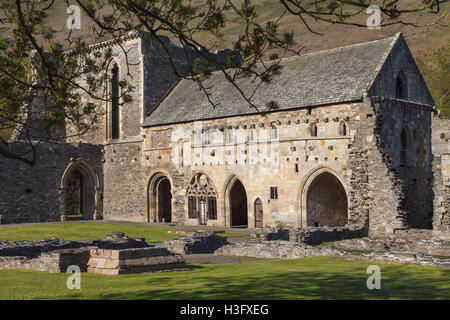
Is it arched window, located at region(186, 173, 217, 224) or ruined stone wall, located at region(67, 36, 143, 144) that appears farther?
ruined stone wall, located at region(67, 36, 143, 144)

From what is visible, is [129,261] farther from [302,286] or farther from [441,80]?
[441,80]

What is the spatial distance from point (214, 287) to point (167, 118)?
81.1ft

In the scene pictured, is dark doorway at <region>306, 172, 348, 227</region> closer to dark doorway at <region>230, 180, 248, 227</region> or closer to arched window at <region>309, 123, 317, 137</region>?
arched window at <region>309, 123, 317, 137</region>

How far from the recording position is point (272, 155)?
29.0 m

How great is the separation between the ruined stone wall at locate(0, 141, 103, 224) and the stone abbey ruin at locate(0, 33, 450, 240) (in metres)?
0.07

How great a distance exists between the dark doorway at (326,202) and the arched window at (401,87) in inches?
208

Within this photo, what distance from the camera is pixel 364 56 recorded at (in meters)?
28.4

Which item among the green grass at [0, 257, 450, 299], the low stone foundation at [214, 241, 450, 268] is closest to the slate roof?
the low stone foundation at [214, 241, 450, 268]

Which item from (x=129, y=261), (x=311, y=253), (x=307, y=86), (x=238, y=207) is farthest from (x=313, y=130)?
(x=129, y=261)

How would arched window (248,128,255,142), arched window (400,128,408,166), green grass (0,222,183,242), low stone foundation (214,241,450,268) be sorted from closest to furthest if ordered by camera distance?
low stone foundation (214,241,450,268)
green grass (0,222,183,242)
arched window (400,128,408,166)
arched window (248,128,255,142)

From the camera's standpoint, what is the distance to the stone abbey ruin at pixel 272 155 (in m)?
25.6

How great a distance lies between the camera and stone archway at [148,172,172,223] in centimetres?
3566
